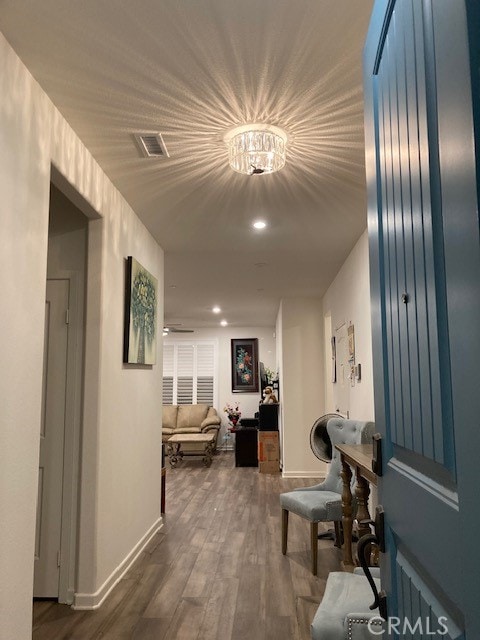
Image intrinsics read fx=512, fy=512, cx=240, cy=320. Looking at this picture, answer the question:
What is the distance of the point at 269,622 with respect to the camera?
2754 millimetres

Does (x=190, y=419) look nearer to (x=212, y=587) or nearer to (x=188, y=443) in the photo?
(x=188, y=443)

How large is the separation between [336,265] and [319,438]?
1.95 meters

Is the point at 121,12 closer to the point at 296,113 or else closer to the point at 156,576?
the point at 296,113

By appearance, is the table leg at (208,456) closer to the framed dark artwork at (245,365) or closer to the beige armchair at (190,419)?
the beige armchair at (190,419)

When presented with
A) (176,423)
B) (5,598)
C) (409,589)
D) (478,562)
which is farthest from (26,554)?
(176,423)

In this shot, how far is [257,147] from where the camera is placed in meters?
2.59

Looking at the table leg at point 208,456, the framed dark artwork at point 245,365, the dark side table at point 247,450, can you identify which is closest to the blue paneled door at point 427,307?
the dark side table at point 247,450

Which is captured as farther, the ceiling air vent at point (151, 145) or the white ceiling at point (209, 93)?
the ceiling air vent at point (151, 145)

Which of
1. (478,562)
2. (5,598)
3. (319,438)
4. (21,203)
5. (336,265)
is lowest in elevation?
(5,598)

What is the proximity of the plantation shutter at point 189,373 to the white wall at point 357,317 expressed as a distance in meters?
5.07

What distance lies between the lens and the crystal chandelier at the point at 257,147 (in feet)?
8.52

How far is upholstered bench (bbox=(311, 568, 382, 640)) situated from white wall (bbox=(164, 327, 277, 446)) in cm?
877

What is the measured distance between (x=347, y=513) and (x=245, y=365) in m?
7.49

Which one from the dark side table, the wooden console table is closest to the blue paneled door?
the wooden console table
